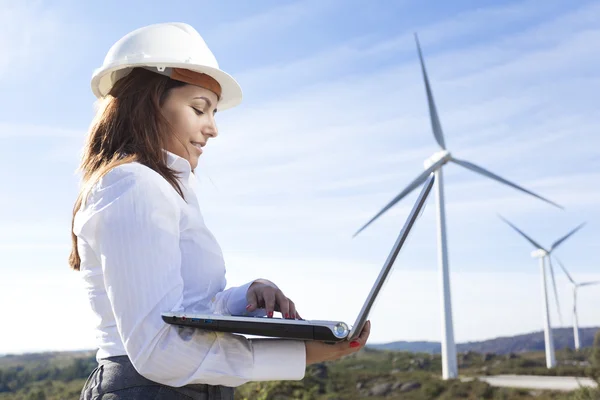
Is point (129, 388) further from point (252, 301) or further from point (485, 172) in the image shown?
point (485, 172)

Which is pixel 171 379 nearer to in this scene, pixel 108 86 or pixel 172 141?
pixel 172 141

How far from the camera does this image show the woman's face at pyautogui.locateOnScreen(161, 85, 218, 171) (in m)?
3.04

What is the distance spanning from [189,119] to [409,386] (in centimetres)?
3753

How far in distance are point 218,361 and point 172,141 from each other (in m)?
1.05

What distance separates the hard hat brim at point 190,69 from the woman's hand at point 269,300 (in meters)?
0.99

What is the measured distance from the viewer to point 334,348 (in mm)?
2367

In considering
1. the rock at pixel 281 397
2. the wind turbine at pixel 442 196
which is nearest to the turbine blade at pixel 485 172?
the wind turbine at pixel 442 196

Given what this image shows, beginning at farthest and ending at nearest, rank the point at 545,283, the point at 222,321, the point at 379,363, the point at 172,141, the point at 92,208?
1. the point at 379,363
2. the point at 545,283
3. the point at 172,141
4. the point at 92,208
5. the point at 222,321

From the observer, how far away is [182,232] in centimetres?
274

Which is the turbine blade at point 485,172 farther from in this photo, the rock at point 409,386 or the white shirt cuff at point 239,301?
the white shirt cuff at point 239,301

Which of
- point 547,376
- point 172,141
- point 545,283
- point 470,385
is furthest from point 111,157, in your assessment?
point 545,283

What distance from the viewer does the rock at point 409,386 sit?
37888 mm

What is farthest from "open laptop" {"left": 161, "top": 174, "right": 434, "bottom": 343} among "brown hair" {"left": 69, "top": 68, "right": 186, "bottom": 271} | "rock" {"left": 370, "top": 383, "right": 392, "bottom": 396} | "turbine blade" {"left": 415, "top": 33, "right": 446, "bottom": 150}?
"rock" {"left": 370, "top": 383, "right": 392, "bottom": 396}

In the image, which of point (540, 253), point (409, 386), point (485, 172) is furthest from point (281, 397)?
point (540, 253)
